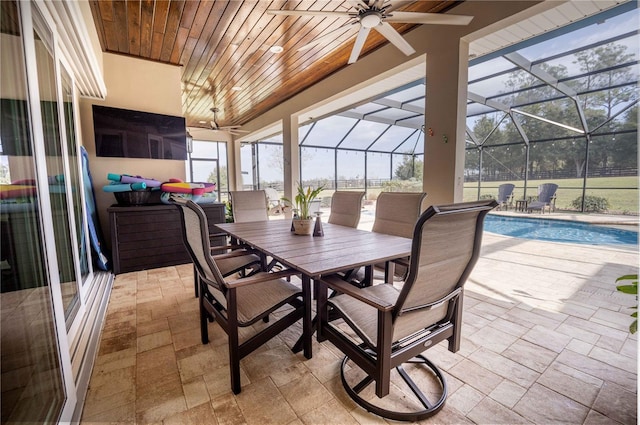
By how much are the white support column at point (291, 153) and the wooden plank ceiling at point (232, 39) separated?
677 mm

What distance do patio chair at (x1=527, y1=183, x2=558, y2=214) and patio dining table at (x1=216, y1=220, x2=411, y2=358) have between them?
850 centimetres

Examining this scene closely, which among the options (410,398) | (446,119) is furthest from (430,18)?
(410,398)

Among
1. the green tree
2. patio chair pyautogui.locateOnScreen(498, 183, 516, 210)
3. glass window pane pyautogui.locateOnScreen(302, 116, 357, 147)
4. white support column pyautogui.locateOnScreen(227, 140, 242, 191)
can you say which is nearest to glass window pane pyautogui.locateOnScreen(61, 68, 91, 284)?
glass window pane pyautogui.locateOnScreen(302, 116, 357, 147)

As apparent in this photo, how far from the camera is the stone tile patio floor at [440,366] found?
1367 mm

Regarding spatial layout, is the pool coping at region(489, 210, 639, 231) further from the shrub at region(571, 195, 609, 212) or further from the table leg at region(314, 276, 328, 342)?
the table leg at region(314, 276, 328, 342)

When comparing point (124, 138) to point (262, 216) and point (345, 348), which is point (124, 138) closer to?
point (262, 216)

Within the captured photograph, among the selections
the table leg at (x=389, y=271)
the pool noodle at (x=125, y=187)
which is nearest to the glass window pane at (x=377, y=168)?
the pool noodle at (x=125, y=187)

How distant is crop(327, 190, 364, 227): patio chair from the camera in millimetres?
2881

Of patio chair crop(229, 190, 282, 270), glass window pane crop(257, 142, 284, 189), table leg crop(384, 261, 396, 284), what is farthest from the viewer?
glass window pane crop(257, 142, 284, 189)

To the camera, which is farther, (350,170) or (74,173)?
(350,170)

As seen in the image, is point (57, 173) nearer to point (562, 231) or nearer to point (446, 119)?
point (446, 119)

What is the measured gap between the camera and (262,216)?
3.53 meters

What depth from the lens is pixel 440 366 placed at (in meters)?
1.73

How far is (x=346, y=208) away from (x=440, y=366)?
1697 mm
